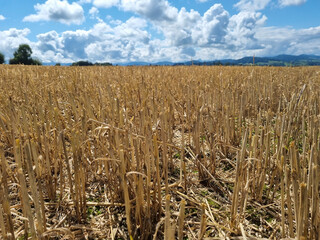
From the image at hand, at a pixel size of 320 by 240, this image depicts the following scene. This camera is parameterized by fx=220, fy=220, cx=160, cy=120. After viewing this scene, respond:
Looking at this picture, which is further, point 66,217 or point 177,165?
point 177,165

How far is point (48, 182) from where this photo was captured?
144 cm

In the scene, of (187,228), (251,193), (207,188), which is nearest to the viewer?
(187,228)

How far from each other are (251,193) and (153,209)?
743 mm

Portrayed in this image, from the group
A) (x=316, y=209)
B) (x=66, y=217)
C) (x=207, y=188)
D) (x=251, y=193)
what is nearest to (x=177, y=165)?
(x=207, y=188)

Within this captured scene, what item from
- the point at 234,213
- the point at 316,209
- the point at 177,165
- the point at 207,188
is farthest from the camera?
the point at 177,165

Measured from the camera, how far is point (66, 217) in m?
1.36

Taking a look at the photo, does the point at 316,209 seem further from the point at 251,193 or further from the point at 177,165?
the point at 177,165

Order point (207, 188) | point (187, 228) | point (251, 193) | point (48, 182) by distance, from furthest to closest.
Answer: point (207, 188)
point (251, 193)
point (48, 182)
point (187, 228)

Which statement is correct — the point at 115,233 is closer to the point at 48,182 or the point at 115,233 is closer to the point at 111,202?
the point at 111,202

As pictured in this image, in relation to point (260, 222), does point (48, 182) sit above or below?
above

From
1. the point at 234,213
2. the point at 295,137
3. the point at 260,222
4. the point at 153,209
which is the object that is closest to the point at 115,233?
the point at 153,209

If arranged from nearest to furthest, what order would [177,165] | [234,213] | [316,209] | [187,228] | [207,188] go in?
[316,209], [234,213], [187,228], [207,188], [177,165]

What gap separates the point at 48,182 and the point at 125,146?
22.6 inches

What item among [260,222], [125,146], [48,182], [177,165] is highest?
[125,146]
